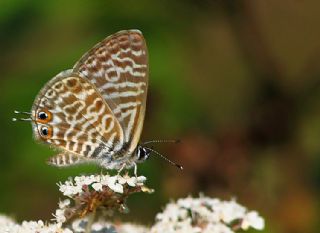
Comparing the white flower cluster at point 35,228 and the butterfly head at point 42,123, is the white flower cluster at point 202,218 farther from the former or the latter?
the butterfly head at point 42,123

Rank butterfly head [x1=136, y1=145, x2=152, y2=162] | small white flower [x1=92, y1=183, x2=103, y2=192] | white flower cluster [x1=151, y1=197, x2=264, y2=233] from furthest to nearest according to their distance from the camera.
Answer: butterfly head [x1=136, y1=145, x2=152, y2=162] → white flower cluster [x1=151, y1=197, x2=264, y2=233] → small white flower [x1=92, y1=183, x2=103, y2=192]

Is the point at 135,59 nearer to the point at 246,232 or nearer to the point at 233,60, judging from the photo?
the point at 246,232

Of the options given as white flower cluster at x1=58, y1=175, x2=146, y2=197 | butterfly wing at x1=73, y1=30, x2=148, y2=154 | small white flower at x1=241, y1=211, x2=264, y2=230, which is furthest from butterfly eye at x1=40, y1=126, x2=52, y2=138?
small white flower at x1=241, y1=211, x2=264, y2=230

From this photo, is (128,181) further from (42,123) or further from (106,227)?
(42,123)

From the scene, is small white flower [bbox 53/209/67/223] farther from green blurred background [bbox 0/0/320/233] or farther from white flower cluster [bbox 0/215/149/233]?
green blurred background [bbox 0/0/320/233]

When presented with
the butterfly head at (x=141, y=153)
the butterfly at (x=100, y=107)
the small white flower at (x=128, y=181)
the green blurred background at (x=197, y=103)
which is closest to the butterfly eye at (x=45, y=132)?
the butterfly at (x=100, y=107)

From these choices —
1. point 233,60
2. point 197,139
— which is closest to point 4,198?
point 197,139

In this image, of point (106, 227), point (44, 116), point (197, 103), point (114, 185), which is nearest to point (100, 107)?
point (44, 116)
